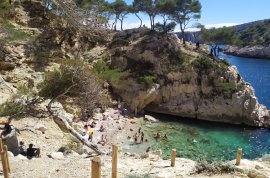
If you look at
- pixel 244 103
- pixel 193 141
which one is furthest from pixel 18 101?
pixel 244 103

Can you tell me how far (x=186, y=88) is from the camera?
4256cm

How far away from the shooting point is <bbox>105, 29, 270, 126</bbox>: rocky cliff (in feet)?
136

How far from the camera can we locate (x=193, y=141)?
32312 millimetres

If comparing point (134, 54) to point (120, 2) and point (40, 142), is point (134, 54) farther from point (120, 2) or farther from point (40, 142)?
point (40, 142)

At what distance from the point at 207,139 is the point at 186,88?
33.7 feet

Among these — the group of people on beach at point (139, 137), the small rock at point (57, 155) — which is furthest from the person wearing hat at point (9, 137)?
the group of people on beach at point (139, 137)

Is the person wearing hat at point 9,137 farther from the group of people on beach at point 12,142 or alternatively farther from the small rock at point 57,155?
the small rock at point 57,155

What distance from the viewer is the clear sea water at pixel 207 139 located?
1179 inches

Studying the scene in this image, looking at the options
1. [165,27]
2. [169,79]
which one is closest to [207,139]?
[169,79]

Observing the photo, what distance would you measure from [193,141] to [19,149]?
2029 centimetres

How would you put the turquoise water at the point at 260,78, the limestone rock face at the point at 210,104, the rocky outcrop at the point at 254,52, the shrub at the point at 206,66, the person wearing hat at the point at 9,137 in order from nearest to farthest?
the person wearing hat at the point at 9,137
the limestone rock face at the point at 210,104
the shrub at the point at 206,66
the turquoise water at the point at 260,78
the rocky outcrop at the point at 254,52

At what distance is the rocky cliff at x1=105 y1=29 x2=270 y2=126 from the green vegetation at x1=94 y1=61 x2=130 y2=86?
996 millimetres

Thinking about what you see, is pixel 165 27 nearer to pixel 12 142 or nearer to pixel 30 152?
pixel 30 152

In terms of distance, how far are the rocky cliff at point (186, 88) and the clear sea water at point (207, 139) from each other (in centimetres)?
163
